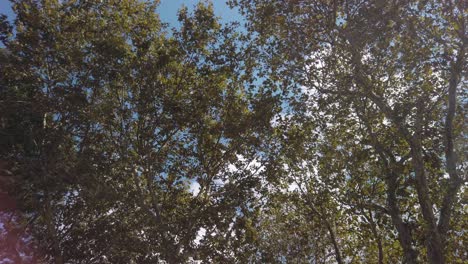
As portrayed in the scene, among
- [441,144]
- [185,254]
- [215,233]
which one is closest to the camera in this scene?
[441,144]

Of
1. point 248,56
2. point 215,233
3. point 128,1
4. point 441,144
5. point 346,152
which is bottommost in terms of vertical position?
point 215,233

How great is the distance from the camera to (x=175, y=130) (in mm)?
14758

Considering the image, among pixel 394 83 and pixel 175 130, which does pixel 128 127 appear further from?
pixel 394 83

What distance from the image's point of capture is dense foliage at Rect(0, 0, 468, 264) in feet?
42.2

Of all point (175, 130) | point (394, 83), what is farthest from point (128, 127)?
point (394, 83)

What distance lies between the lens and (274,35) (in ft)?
45.9

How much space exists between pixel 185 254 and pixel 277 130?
16.1 feet

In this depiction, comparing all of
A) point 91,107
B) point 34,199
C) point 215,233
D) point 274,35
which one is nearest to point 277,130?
point 274,35

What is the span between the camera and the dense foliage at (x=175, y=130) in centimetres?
1285

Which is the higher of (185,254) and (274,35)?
(274,35)

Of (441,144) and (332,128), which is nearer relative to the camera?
(441,144)

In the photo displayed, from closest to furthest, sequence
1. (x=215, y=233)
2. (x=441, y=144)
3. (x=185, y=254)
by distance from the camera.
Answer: (x=441, y=144) < (x=185, y=254) < (x=215, y=233)

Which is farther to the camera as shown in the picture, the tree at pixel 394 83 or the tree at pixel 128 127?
the tree at pixel 128 127

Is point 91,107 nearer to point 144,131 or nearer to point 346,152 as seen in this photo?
point 144,131
